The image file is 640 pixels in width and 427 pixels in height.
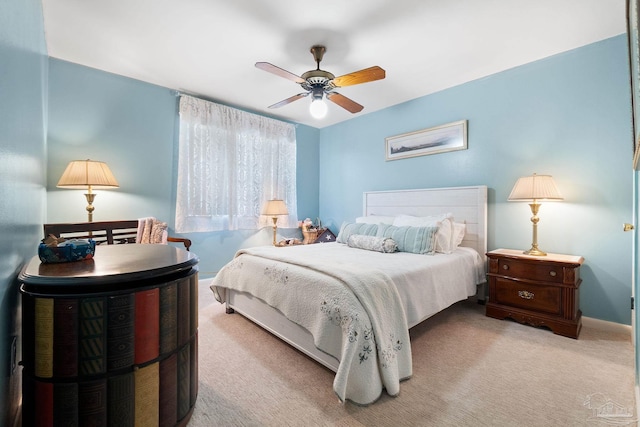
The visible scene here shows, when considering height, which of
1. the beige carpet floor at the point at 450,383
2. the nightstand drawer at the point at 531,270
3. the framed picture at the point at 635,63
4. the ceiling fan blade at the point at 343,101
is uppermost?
the ceiling fan blade at the point at 343,101

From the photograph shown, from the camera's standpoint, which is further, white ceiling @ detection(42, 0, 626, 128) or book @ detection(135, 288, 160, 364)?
white ceiling @ detection(42, 0, 626, 128)

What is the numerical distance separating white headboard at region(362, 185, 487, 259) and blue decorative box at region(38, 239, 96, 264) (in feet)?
11.0

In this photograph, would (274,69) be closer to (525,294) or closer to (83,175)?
(83,175)

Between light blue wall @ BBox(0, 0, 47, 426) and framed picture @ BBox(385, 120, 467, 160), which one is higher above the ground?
framed picture @ BBox(385, 120, 467, 160)

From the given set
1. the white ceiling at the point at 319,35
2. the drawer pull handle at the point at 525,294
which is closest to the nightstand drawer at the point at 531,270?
the drawer pull handle at the point at 525,294

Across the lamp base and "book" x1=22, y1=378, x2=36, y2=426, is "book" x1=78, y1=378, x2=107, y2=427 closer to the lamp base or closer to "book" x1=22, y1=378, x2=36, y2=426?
"book" x1=22, y1=378, x2=36, y2=426

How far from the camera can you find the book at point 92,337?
0.99 metres

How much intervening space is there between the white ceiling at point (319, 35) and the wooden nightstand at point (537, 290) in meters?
1.93

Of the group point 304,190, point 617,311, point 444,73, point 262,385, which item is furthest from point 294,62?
point 617,311

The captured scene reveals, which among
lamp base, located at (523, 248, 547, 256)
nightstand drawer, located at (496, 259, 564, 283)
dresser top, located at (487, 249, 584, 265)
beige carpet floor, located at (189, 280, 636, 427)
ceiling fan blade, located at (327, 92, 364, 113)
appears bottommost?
beige carpet floor, located at (189, 280, 636, 427)

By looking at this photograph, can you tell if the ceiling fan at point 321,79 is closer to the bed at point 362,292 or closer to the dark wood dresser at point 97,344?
the bed at point 362,292

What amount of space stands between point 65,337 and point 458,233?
10.6 ft

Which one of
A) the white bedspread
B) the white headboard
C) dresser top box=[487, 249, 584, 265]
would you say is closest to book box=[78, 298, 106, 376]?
the white bedspread

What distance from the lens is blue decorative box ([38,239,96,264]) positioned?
1.19 m
